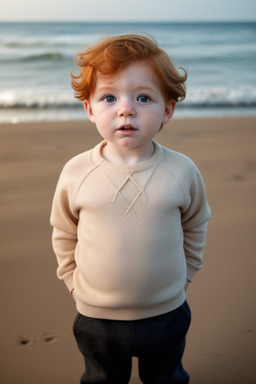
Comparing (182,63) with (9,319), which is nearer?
(9,319)

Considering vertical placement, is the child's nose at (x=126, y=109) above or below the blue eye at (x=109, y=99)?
below

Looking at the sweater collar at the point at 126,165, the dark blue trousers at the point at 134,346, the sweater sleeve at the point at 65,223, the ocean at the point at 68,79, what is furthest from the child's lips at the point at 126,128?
the ocean at the point at 68,79

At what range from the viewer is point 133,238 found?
1.17 m

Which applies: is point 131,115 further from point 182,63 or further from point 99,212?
point 182,63

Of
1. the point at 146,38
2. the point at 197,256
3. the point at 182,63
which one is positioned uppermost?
the point at 146,38

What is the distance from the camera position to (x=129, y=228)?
3.84ft

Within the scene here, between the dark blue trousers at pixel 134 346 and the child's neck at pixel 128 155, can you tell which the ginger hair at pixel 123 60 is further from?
the dark blue trousers at pixel 134 346

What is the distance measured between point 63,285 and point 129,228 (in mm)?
1256

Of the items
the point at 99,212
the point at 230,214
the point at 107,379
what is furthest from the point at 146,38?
the point at 230,214

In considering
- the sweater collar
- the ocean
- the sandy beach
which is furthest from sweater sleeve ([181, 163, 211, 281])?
the ocean

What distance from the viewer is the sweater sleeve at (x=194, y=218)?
1.27m

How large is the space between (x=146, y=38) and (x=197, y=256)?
709 mm

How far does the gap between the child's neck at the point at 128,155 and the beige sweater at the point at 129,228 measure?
20mm

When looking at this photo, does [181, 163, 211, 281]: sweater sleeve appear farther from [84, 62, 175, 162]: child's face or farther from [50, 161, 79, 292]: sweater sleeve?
[50, 161, 79, 292]: sweater sleeve
